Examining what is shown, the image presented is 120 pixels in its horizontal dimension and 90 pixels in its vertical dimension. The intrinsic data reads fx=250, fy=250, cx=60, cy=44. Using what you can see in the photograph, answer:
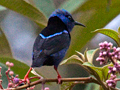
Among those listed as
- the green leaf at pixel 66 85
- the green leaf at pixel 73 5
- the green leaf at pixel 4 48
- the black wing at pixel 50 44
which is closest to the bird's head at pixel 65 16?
the green leaf at pixel 73 5

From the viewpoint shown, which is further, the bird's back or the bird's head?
the bird's head

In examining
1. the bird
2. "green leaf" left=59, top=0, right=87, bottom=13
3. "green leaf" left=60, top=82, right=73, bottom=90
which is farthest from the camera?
"green leaf" left=59, top=0, right=87, bottom=13

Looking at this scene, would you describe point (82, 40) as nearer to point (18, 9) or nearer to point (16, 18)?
point (18, 9)

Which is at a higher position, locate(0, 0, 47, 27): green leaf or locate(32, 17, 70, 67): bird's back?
locate(0, 0, 47, 27): green leaf

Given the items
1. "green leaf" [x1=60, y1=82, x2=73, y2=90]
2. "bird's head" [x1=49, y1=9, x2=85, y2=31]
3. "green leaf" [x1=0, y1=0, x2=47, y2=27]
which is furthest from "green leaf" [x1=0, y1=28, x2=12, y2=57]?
"green leaf" [x1=60, y1=82, x2=73, y2=90]

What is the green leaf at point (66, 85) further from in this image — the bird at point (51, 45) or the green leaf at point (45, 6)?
the green leaf at point (45, 6)

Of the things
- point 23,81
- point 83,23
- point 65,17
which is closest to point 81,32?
point 83,23

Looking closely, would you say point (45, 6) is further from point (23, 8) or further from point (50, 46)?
point (50, 46)

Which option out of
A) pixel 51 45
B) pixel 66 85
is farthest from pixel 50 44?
pixel 66 85

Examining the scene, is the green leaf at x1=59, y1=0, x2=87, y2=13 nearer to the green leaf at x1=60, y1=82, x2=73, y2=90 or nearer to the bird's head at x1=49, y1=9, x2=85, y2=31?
the bird's head at x1=49, y1=9, x2=85, y2=31
